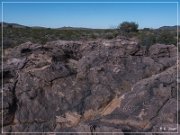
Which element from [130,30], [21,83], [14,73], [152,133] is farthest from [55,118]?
[130,30]

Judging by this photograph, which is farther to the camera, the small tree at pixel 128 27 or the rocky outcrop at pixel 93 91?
the small tree at pixel 128 27

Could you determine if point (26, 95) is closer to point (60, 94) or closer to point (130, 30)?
point (60, 94)

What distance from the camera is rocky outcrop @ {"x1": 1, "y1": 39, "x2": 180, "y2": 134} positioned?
32.0ft

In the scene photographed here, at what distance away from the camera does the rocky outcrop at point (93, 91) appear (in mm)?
9750

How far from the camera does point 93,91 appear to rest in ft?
38.0

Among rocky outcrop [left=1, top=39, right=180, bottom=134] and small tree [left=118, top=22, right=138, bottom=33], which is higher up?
small tree [left=118, top=22, right=138, bottom=33]

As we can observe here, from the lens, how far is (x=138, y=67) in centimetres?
1219

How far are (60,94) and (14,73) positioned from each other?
1.99 meters

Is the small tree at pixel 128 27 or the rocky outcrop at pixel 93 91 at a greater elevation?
the small tree at pixel 128 27

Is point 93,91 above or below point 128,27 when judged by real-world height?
below

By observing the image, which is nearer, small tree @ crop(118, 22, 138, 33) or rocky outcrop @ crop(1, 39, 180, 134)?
rocky outcrop @ crop(1, 39, 180, 134)

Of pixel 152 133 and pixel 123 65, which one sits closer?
pixel 152 133

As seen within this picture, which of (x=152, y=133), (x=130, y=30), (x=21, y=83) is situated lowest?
(x=152, y=133)

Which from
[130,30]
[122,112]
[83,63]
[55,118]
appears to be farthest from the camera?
[130,30]
